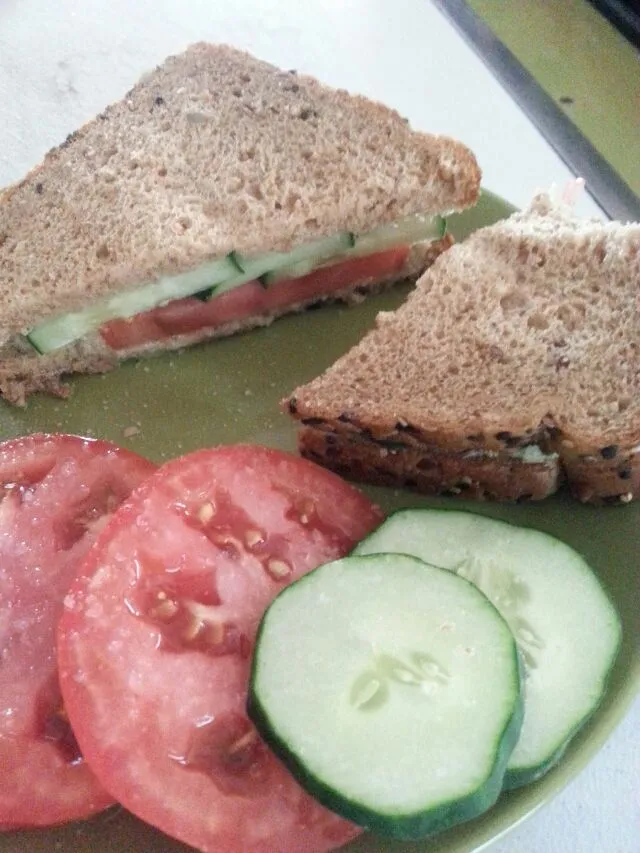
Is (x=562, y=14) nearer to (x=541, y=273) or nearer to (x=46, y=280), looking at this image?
(x=541, y=273)

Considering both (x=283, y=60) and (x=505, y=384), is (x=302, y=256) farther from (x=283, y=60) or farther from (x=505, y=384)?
(x=283, y=60)

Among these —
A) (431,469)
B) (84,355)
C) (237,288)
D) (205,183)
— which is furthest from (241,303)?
(431,469)

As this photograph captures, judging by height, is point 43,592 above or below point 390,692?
above

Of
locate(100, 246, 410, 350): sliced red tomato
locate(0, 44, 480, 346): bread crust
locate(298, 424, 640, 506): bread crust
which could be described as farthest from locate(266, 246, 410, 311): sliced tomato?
locate(298, 424, 640, 506): bread crust

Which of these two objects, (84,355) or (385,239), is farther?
(385,239)

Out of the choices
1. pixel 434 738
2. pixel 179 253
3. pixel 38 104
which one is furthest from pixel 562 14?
pixel 434 738

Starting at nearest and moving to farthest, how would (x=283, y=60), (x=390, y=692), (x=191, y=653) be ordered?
(x=390, y=692) < (x=191, y=653) < (x=283, y=60)

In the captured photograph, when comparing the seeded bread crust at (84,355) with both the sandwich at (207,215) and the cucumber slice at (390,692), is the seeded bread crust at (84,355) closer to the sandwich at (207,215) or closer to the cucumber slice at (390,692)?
the sandwich at (207,215)
